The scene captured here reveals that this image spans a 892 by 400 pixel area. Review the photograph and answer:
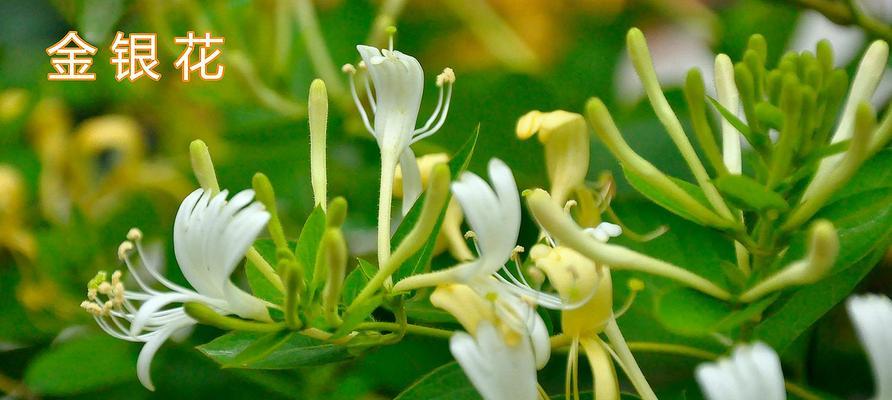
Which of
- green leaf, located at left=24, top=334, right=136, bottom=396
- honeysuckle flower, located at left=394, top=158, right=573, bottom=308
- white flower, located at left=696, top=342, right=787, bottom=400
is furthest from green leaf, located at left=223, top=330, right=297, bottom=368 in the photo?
green leaf, located at left=24, top=334, right=136, bottom=396

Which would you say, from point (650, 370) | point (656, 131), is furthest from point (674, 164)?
point (650, 370)

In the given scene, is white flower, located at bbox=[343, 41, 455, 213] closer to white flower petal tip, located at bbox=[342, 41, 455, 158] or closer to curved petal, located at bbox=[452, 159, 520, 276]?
white flower petal tip, located at bbox=[342, 41, 455, 158]

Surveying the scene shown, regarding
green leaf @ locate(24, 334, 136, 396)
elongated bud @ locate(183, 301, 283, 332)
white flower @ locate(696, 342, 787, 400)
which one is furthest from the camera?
green leaf @ locate(24, 334, 136, 396)

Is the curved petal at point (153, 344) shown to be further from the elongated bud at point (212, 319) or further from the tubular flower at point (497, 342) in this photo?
the tubular flower at point (497, 342)

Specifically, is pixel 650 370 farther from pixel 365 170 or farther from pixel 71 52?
pixel 71 52

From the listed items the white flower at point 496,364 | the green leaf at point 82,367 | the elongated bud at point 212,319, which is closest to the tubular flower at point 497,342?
the white flower at point 496,364

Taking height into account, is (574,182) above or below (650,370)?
above
